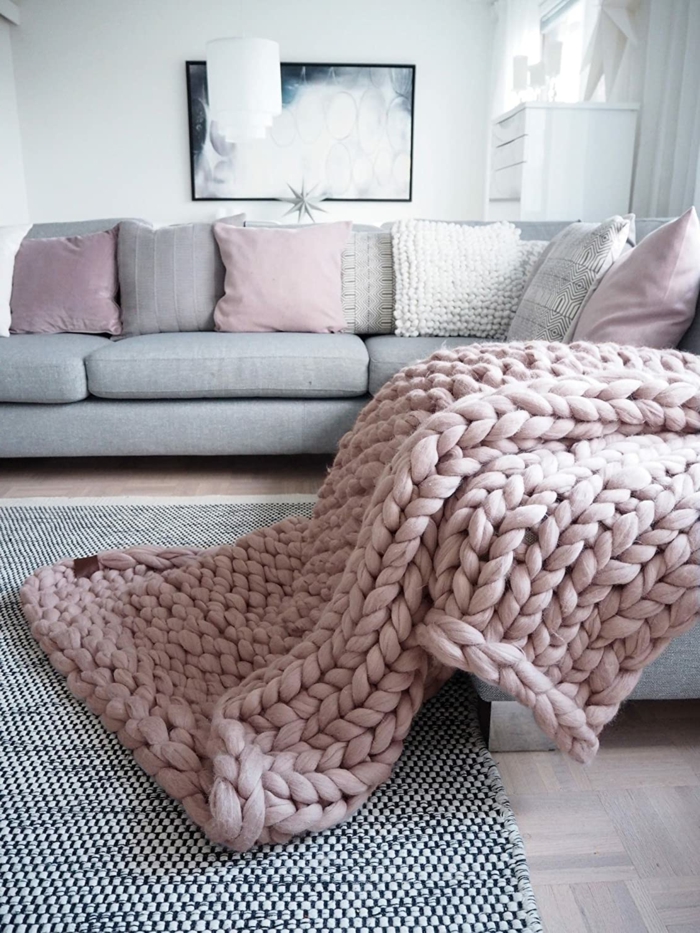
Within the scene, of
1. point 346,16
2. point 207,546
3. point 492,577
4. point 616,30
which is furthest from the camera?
point 346,16

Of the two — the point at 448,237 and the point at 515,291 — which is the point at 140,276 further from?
the point at 515,291

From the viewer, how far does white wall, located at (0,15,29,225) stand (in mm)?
5430

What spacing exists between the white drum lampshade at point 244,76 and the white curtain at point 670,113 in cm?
169

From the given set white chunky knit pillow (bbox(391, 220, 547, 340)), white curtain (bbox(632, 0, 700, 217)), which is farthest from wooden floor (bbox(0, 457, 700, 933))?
white curtain (bbox(632, 0, 700, 217))

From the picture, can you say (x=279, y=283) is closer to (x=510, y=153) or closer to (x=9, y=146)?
(x=510, y=153)

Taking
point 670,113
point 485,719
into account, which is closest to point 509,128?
point 670,113

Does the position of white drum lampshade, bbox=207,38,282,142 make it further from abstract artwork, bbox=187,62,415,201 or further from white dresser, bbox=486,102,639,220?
abstract artwork, bbox=187,62,415,201

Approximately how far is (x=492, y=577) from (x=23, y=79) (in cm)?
604

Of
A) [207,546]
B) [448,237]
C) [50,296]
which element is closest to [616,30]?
[448,237]

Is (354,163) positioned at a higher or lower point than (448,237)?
higher

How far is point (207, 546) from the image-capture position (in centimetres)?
182

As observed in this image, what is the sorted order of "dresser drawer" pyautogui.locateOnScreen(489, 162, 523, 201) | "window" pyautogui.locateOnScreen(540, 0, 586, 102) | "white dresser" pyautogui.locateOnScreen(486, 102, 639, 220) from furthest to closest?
1. "window" pyautogui.locateOnScreen(540, 0, 586, 102)
2. "dresser drawer" pyautogui.locateOnScreen(489, 162, 523, 201)
3. "white dresser" pyautogui.locateOnScreen(486, 102, 639, 220)

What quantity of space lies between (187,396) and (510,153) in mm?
2804

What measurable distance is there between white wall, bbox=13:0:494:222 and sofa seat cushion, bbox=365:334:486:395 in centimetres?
358
